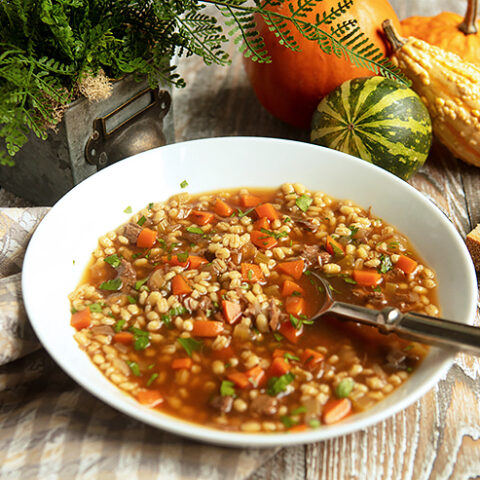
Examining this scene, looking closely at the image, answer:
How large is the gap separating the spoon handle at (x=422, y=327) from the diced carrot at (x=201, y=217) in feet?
4.18

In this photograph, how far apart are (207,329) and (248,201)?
50.9 inches

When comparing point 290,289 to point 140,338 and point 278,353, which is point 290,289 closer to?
point 278,353

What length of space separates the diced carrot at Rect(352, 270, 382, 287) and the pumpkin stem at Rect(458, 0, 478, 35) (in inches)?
111

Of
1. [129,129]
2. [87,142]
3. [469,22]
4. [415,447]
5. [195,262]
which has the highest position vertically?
[469,22]

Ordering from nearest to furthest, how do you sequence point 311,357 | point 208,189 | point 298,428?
point 298,428, point 311,357, point 208,189

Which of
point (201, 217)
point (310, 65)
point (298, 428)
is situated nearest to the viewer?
point (298, 428)

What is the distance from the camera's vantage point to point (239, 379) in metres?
3.01

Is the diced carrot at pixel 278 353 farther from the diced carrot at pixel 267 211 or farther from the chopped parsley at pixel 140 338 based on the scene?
the diced carrot at pixel 267 211

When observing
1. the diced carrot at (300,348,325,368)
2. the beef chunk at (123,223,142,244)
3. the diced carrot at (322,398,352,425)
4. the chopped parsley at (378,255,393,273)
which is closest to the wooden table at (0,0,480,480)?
the diced carrot at (322,398,352,425)

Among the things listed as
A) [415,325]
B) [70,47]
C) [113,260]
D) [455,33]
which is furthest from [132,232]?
[455,33]

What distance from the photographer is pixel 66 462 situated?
291 centimetres

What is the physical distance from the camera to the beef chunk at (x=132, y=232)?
12.9 feet

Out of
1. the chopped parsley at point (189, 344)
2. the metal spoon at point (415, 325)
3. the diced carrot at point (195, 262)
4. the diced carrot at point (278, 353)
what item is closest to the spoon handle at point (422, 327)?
the metal spoon at point (415, 325)

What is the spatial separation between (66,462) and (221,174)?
2286 millimetres
